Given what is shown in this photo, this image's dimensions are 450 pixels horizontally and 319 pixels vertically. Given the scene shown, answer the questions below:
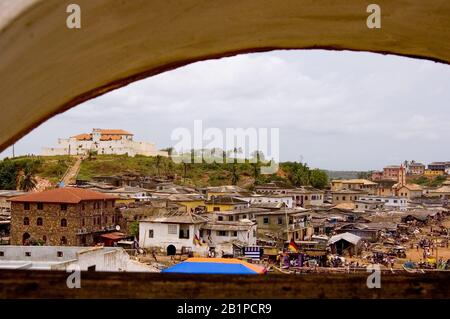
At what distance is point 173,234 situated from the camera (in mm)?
16641

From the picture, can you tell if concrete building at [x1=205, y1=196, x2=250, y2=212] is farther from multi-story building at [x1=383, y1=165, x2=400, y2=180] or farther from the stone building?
multi-story building at [x1=383, y1=165, x2=400, y2=180]

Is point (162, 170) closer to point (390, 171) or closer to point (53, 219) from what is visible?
point (53, 219)

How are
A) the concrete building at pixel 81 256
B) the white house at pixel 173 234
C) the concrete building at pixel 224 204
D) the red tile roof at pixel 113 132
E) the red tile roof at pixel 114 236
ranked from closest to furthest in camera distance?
1. the concrete building at pixel 81 256
2. the white house at pixel 173 234
3. the red tile roof at pixel 114 236
4. the concrete building at pixel 224 204
5. the red tile roof at pixel 113 132

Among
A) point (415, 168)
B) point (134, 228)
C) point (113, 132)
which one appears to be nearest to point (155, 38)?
point (134, 228)

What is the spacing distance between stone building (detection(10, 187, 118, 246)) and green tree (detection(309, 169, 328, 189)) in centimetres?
2357

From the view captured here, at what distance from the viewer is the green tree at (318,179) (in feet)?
129

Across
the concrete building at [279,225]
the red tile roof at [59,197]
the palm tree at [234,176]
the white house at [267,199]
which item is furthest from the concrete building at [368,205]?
Result: the red tile roof at [59,197]

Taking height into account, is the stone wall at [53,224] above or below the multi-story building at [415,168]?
below

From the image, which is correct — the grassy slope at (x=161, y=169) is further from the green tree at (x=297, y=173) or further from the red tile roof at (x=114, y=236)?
the red tile roof at (x=114, y=236)

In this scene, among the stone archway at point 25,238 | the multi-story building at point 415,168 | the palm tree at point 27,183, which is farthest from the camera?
the multi-story building at point 415,168

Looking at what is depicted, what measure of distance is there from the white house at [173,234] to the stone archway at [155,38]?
15.1 meters
